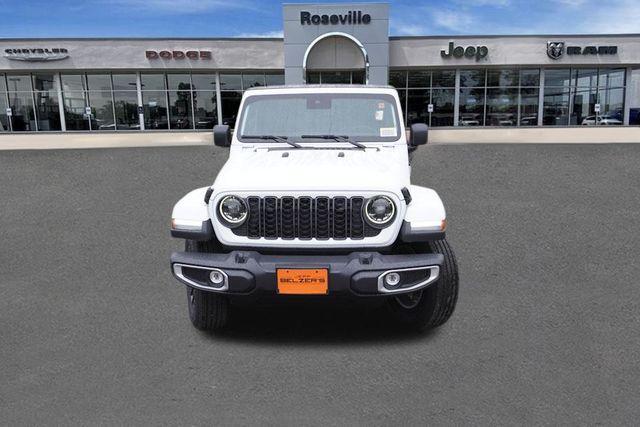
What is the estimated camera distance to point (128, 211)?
7.93 m

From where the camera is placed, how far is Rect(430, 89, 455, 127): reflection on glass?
28734 mm

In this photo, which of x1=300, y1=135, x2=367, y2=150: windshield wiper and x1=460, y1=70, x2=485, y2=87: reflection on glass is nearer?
x1=300, y1=135, x2=367, y2=150: windshield wiper

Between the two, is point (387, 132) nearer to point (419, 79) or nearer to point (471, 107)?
point (419, 79)

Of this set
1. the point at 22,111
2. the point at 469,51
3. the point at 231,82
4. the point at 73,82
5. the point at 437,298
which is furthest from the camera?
the point at 22,111

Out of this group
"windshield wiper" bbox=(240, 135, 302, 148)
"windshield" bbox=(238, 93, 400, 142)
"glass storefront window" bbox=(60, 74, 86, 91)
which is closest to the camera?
"windshield wiper" bbox=(240, 135, 302, 148)

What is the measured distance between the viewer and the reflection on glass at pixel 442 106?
2873 cm

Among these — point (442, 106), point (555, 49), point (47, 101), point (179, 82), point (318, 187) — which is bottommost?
point (318, 187)

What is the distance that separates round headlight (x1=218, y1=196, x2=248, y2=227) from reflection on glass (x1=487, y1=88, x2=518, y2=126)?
27331 millimetres

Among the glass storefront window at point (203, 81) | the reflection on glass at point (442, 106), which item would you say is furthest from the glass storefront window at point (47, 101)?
the reflection on glass at point (442, 106)

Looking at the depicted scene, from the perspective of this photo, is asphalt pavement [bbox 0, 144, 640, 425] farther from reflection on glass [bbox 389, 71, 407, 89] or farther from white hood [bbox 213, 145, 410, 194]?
reflection on glass [bbox 389, 71, 407, 89]

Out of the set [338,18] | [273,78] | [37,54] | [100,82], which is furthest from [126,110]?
[338,18]

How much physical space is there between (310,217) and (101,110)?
28123mm

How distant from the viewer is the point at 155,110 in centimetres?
2906

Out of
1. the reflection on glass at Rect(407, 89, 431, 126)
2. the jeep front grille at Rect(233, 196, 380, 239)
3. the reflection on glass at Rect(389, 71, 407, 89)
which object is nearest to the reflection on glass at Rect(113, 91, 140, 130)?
the reflection on glass at Rect(389, 71, 407, 89)
